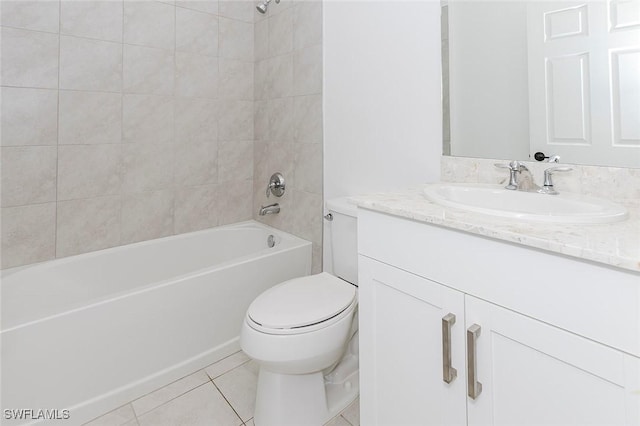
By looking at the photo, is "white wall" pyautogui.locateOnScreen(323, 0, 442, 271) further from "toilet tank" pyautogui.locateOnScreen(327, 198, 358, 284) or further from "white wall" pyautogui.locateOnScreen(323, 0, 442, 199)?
"toilet tank" pyautogui.locateOnScreen(327, 198, 358, 284)

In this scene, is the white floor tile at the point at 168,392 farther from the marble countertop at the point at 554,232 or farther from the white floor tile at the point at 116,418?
the marble countertop at the point at 554,232

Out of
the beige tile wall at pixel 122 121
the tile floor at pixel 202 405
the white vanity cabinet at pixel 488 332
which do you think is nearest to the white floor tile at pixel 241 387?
the tile floor at pixel 202 405

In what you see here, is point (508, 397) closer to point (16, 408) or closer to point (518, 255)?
point (518, 255)

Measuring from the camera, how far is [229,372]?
1655 mm

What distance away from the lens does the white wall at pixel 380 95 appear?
4.63ft

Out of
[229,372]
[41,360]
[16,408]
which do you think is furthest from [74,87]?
[229,372]

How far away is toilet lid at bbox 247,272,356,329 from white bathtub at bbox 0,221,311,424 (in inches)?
16.0

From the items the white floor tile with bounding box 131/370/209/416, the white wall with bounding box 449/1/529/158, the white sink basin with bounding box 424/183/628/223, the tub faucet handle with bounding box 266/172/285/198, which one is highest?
the white wall with bounding box 449/1/529/158

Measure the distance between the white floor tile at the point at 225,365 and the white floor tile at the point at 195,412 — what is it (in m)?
0.13

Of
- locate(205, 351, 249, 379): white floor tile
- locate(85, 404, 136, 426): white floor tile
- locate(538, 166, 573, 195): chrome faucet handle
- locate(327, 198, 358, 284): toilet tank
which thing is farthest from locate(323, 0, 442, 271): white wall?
locate(85, 404, 136, 426): white floor tile

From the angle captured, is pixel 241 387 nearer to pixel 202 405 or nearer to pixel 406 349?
pixel 202 405

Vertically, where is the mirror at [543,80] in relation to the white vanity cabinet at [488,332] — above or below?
above

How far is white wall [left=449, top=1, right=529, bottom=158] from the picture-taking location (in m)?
1.17

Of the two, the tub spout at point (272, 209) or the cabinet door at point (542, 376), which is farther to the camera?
the tub spout at point (272, 209)
